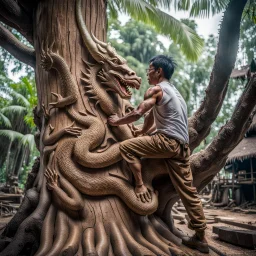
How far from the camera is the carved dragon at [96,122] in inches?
108

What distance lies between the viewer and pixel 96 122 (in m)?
3.00

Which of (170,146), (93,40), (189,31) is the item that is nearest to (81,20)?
(93,40)

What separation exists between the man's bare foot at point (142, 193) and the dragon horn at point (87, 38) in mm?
1581

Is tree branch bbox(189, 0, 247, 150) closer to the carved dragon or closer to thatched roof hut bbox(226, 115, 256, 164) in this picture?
the carved dragon

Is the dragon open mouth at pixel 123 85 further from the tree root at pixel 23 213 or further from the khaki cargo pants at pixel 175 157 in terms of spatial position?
the tree root at pixel 23 213

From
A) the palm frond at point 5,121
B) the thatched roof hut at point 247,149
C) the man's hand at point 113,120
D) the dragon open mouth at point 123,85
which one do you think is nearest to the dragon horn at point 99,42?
the dragon open mouth at point 123,85

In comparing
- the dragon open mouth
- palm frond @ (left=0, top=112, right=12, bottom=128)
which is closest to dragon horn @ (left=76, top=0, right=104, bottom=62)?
the dragon open mouth

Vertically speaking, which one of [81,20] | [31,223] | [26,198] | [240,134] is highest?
[81,20]

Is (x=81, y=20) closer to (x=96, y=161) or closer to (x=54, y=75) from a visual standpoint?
(x=54, y=75)

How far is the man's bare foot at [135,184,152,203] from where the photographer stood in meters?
2.74

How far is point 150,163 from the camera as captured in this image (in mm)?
2922

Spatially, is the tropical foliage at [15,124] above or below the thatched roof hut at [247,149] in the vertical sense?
above

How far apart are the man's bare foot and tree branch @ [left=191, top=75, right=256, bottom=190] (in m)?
0.71

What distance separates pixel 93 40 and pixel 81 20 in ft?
1.14
